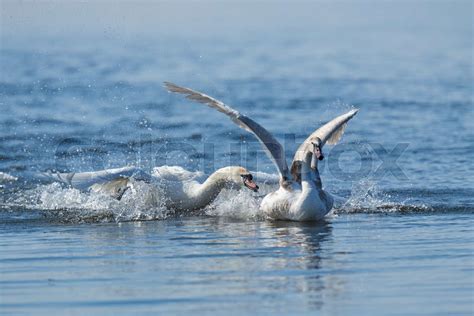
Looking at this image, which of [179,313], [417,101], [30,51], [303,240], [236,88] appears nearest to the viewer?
[179,313]

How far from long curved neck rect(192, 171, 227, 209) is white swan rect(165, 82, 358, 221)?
30.0 inches

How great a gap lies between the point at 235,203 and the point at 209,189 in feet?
1.31

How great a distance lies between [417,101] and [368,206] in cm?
1392

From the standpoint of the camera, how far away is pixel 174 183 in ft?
49.6

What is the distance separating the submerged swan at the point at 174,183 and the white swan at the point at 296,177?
644mm

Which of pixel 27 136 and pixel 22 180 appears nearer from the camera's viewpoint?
pixel 22 180

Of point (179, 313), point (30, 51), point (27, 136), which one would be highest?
point (30, 51)

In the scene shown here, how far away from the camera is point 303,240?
41.3 ft

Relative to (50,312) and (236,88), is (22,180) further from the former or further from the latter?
(236,88)

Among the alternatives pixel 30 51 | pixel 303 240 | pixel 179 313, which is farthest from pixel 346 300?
pixel 30 51

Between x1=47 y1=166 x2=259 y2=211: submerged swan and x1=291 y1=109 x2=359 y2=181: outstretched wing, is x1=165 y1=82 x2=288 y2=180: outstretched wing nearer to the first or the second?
x1=291 y1=109 x2=359 y2=181: outstretched wing

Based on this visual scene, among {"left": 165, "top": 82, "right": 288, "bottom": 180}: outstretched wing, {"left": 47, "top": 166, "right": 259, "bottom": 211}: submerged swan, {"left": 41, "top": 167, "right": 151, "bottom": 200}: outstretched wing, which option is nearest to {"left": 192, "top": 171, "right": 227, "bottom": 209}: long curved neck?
{"left": 47, "top": 166, "right": 259, "bottom": 211}: submerged swan

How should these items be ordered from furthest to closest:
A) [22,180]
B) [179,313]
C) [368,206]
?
[22,180] → [368,206] → [179,313]

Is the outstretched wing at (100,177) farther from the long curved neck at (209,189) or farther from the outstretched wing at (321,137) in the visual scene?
the outstretched wing at (321,137)
